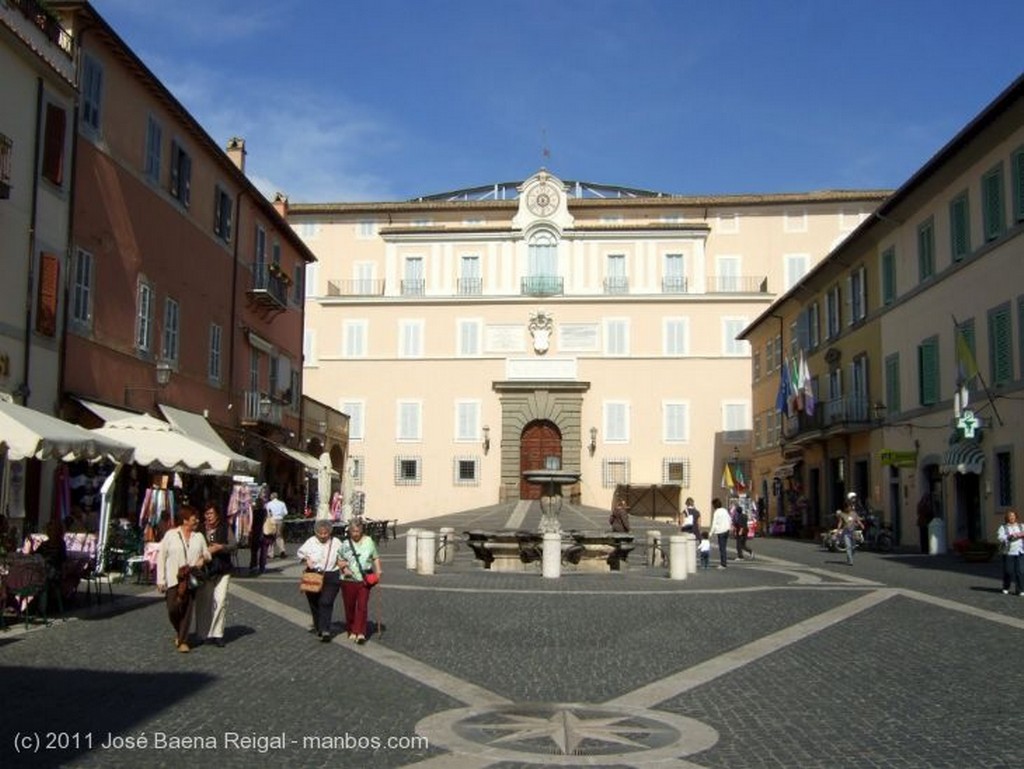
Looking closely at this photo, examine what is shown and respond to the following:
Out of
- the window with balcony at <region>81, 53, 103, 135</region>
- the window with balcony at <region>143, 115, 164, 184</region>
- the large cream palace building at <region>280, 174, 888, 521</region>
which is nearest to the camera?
the window with balcony at <region>81, 53, 103, 135</region>

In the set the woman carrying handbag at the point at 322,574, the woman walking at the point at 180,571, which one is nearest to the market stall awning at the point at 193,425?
the woman carrying handbag at the point at 322,574

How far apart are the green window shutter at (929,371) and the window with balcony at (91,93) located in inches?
865

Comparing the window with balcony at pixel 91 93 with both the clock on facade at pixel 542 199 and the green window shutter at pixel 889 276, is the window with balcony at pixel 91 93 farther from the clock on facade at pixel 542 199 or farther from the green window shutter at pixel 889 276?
the clock on facade at pixel 542 199

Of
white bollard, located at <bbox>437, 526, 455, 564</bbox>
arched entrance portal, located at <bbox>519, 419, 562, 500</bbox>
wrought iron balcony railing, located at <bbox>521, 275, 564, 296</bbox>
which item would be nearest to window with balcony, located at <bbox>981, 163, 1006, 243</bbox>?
white bollard, located at <bbox>437, 526, 455, 564</bbox>

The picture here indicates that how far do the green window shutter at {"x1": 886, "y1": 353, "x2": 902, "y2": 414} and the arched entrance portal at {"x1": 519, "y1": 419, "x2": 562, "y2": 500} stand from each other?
19084 mm

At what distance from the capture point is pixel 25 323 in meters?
18.5

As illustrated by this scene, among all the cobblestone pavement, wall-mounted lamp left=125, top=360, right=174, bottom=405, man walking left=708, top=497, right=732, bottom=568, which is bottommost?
the cobblestone pavement

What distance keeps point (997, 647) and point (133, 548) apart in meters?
13.6

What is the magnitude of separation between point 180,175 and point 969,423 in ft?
65.3

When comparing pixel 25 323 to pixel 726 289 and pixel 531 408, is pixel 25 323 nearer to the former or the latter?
pixel 531 408

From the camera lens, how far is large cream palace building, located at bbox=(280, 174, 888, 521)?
50.3 metres

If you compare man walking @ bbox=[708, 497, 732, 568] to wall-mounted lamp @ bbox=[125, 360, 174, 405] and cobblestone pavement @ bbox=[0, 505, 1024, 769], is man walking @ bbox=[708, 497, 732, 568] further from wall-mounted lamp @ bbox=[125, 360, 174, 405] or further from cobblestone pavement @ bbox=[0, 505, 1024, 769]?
wall-mounted lamp @ bbox=[125, 360, 174, 405]

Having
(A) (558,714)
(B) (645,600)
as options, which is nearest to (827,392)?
(B) (645,600)

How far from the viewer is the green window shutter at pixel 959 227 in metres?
28.2
